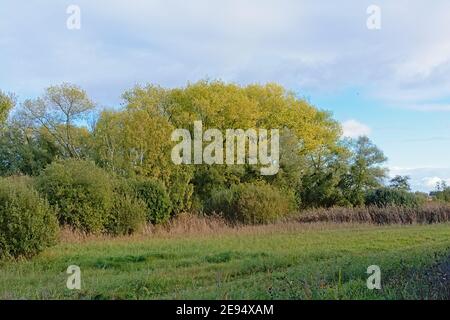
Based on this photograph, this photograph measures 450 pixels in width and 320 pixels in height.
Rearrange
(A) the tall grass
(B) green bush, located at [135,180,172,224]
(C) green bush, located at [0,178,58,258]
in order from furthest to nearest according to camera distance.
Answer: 1. (A) the tall grass
2. (B) green bush, located at [135,180,172,224]
3. (C) green bush, located at [0,178,58,258]

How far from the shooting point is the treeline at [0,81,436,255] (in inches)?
818

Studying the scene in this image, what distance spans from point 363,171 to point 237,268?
100 ft

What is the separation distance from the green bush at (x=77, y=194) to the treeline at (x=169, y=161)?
1.5 inches

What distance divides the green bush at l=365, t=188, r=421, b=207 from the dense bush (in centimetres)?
744

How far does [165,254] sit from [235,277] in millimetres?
3964

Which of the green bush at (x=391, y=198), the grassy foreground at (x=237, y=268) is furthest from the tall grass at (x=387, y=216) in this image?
the grassy foreground at (x=237, y=268)

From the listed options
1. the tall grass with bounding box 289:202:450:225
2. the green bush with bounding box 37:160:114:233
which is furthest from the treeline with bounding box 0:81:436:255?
the tall grass with bounding box 289:202:450:225

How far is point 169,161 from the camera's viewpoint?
3209 cm

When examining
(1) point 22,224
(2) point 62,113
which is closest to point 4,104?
(2) point 62,113

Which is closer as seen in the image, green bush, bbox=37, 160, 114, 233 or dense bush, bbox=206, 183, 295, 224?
green bush, bbox=37, 160, 114, 233

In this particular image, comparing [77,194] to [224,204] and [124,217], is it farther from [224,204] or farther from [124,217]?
[224,204]

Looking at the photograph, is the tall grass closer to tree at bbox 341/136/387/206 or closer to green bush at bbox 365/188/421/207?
green bush at bbox 365/188/421/207

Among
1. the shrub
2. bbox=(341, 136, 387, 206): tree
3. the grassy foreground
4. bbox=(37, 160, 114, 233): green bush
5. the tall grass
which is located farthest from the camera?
bbox=(341, 136, 387, 206): tree

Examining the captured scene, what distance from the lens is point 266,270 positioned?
440 inches
